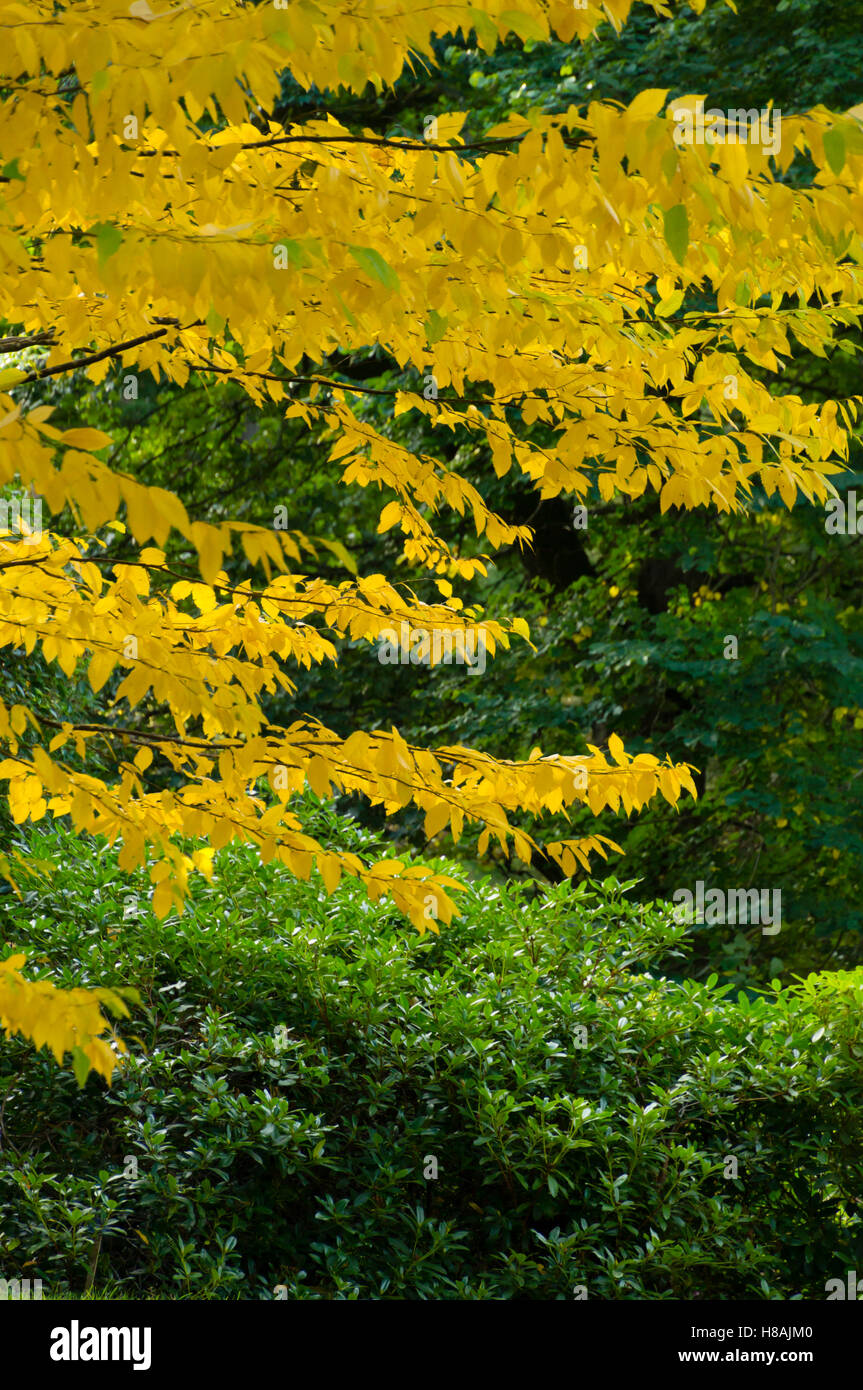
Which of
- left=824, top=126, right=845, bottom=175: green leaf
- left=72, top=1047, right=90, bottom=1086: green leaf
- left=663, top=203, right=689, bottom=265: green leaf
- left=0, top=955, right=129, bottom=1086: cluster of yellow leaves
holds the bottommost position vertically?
left=72, top=1047, right=90, bottom=1086: green leaf

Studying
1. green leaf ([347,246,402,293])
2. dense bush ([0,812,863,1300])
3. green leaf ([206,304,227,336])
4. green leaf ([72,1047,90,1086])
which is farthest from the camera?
dense bush ([0,812,863,1300])

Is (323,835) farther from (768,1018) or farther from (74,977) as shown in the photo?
(768,1018)

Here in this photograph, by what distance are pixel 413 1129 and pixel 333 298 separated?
275 cm

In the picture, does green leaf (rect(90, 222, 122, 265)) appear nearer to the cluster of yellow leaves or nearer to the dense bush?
the cluster of yellow leaves

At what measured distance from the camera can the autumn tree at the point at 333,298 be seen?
75.5 inches

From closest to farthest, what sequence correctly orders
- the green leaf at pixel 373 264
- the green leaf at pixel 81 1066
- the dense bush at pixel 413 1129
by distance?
the green leaf at pixel 81 1066 < the green leaf at pixel 373 264 < the dense bush at pixel 413 1129

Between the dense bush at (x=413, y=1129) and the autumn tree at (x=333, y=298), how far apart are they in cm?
136

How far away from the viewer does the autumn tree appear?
1917 mm

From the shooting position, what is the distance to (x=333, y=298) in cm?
265

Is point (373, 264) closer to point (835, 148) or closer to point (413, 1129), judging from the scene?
point (835, 148)

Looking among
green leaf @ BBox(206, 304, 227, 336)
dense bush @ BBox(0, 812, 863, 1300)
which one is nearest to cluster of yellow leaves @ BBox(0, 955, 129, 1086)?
green leaf @ BBox(206, 304, 227, 336)

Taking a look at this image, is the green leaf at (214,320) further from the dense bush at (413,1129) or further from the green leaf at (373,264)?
the dense bush at (413,1129)

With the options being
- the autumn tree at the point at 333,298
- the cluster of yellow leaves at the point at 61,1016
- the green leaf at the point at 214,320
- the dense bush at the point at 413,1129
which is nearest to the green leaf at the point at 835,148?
the autumn tree at the point at 333,298

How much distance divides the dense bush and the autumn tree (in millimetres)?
1363
